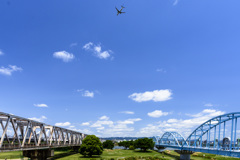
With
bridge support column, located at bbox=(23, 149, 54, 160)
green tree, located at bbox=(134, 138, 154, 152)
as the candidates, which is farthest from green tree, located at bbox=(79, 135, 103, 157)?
green tree, located at bbox=(134, 138, 154, 152)

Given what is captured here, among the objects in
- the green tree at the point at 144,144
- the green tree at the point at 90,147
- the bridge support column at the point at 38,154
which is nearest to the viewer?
the bridge support column at the point at 38,154

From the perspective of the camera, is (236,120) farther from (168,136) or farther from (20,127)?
(168,136)

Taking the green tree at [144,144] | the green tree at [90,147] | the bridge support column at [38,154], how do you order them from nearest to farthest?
the bridge support column at [38,154], the green tree at [90,147], the green tree at [144,144]

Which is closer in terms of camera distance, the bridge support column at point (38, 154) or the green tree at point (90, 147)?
the bridge support column at point (38, 154)

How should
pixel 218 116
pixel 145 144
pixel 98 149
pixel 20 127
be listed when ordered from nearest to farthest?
1. pixel 20 127
2. pixel 218 116
3. pixel 98 149
4. pixel 145 144

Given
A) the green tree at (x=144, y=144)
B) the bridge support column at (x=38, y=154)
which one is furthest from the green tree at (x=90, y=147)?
the green tree at (x=144, y=144)

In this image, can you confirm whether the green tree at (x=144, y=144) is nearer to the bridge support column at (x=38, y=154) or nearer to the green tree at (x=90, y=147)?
the green tree at (x=90, y=147)

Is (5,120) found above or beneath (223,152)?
above

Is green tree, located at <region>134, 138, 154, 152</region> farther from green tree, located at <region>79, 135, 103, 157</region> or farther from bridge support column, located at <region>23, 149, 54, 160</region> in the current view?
bridge support column, located at <region>23, 149, 54, 160</region>

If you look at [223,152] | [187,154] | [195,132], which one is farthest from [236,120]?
[187,154]

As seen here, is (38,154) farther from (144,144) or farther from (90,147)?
(144,144)

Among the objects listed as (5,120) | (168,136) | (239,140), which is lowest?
(168,136)
